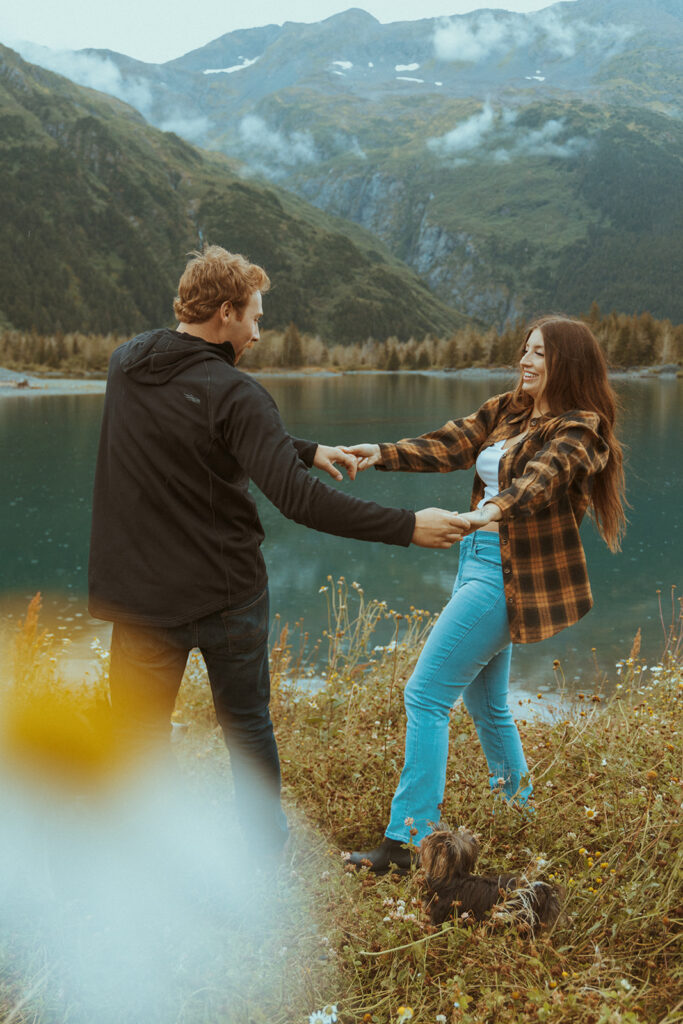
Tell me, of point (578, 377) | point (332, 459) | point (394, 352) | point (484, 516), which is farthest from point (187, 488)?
point (394, 352)

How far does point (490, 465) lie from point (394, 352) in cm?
10282

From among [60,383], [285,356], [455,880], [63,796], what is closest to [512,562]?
[455,880]

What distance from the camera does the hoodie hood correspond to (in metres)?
2.66

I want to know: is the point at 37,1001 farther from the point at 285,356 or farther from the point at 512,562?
the point at 285,356

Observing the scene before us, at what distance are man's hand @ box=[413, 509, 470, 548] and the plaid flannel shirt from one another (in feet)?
0.52

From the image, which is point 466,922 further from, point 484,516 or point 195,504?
point 195,504

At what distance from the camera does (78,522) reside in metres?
18.3

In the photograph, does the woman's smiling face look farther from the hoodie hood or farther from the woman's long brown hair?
the hoodie hood

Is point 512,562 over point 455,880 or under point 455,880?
over

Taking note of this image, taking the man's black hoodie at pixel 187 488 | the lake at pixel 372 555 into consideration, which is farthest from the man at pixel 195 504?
the lake at pixel 372 555

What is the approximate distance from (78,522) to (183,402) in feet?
54.0

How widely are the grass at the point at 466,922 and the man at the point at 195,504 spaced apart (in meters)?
0.62

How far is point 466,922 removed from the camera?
270 cm

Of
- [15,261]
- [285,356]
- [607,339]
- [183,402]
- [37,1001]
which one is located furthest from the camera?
[15,261]
